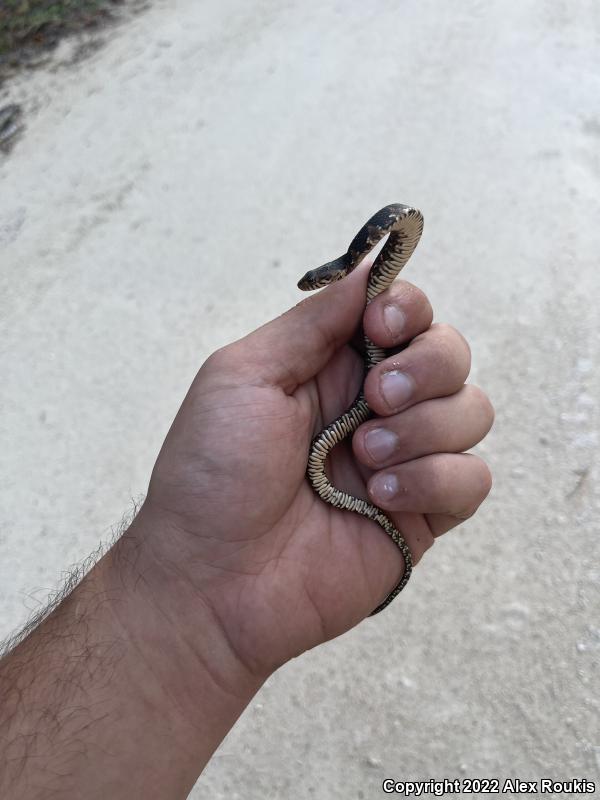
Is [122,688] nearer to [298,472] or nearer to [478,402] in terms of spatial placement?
[298,472]

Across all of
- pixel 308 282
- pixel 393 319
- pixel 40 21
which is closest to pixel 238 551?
pixel 393 319

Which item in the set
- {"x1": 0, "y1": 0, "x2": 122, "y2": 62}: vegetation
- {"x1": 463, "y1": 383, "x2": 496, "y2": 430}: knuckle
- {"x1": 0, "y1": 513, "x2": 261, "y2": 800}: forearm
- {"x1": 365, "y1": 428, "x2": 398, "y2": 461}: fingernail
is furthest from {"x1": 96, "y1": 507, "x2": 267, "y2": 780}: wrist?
{"x1": 0, "y1": 0, "x2": 122, "y2": 62}: vegetation

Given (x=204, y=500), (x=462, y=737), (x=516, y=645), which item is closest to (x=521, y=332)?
(x=516, y=645)

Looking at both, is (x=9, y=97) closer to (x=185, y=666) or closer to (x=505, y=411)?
(x=505, y=411)

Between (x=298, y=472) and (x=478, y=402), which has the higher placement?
(x=298, y=472)

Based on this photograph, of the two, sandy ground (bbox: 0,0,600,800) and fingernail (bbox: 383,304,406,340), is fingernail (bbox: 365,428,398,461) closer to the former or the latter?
fingernail (bbox: 383,304,406,340)

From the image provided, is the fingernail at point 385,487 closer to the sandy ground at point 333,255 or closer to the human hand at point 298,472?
the human hand at point 298,472

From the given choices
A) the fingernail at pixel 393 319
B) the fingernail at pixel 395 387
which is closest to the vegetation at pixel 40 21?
the fingernail at pixel 393 319
